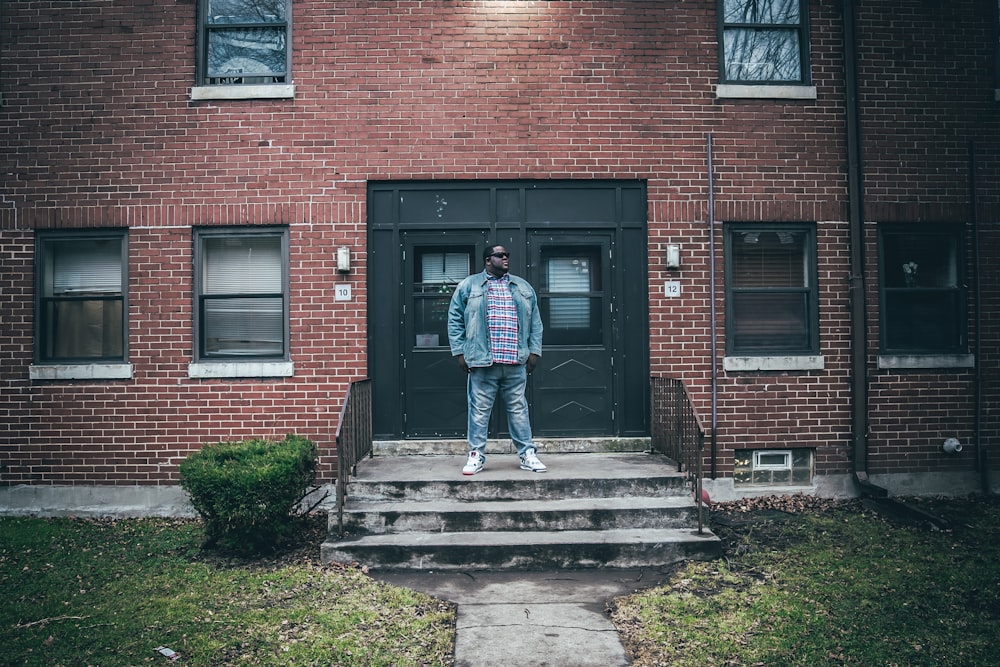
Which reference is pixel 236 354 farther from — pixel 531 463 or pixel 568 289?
pixel 568 289

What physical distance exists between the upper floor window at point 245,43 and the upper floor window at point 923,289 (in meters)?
6.95

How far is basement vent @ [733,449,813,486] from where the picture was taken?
7516mm

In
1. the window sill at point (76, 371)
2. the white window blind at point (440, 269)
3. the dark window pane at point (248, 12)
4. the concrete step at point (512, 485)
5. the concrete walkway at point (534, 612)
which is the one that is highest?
the dark window pane at point (248, 12)

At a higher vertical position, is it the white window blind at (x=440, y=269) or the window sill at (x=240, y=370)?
the white window blind at (x=440, y=269)

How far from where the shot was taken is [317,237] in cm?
739

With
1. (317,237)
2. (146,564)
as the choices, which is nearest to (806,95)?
(317,237)

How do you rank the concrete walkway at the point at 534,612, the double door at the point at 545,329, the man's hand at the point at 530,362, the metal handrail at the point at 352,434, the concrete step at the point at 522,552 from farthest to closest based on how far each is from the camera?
the double door at the point at 545,329 < the man's hand at the point at 530,362 < the metal handrail at the point at 352,434 < the concrete step at the point at 522,552 < the concrete walkway at the point at 534,612

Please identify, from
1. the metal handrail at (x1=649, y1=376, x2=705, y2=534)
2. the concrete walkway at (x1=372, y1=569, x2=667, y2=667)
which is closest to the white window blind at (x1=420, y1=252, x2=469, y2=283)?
the metal handrail at (x1=649, y1=376, x2=705, y2=534)

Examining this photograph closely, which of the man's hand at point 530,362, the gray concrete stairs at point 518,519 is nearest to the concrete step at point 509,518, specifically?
the gray concrete stairs at point 518,519

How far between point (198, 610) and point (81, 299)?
4.32 metres

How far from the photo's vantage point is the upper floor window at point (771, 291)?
7617 mm

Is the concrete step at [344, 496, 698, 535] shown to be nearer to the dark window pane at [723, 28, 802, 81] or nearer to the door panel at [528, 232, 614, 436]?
the door panel at [528, 232, 614, 436]

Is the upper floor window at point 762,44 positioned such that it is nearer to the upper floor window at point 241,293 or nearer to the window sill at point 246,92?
the window sill at point 246,92

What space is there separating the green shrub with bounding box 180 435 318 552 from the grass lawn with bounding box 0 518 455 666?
0.22 m
